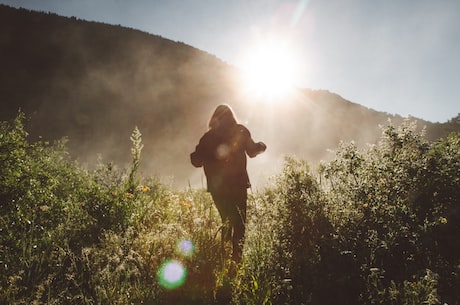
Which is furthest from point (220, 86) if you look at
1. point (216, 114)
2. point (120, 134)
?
point (216, 114)

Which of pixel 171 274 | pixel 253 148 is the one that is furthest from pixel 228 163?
pixel 171 274

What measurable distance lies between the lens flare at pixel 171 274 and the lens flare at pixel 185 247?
4.4 inches

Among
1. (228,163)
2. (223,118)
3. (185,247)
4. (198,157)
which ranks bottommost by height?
(185,247)

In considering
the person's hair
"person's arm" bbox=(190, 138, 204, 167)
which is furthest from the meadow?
the person's hair

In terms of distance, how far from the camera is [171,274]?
9.54 ft

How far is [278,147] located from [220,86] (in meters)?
13.2

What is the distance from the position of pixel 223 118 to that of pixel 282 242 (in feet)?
5.87

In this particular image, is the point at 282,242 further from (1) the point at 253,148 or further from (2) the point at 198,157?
(2) the point at 198,157

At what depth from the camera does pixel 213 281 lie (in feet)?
9.66

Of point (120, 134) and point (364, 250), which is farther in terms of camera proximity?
point (120, 134)

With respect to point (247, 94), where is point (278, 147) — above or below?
below

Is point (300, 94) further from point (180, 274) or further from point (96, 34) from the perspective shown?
point (180, 274)

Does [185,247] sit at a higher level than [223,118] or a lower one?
lower

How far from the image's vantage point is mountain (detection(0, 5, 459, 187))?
33.9 m
